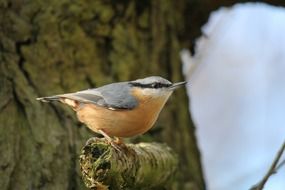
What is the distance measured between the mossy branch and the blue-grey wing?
148 millimetres

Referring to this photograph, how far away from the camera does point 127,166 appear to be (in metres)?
1.89

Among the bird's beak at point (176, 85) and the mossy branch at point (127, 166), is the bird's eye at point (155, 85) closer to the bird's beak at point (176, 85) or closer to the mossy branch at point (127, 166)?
the bird's beak at point (176, 85)

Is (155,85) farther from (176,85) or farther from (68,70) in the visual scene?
(68,70)

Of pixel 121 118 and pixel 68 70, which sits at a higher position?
pixel 68 70

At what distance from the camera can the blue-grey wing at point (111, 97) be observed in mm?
2088

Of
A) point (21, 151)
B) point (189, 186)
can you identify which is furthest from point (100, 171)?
point (189, 186)

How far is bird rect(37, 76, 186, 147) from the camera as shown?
2057 mm

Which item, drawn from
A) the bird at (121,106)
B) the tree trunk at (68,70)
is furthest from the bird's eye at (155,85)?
the tree trunk at (68,70)

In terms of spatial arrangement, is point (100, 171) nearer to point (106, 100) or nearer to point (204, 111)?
point (106, 100)

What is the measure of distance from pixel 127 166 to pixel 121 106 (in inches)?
10.5

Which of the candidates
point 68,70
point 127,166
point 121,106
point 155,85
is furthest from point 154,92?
point 68,70

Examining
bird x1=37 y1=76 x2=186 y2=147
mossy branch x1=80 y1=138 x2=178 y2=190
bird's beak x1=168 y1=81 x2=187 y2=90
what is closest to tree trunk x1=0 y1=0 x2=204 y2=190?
bird x1=37 y1=76 x2=186 y2=147

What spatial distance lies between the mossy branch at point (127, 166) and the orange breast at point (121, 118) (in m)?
0.06

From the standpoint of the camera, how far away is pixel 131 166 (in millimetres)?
1931
